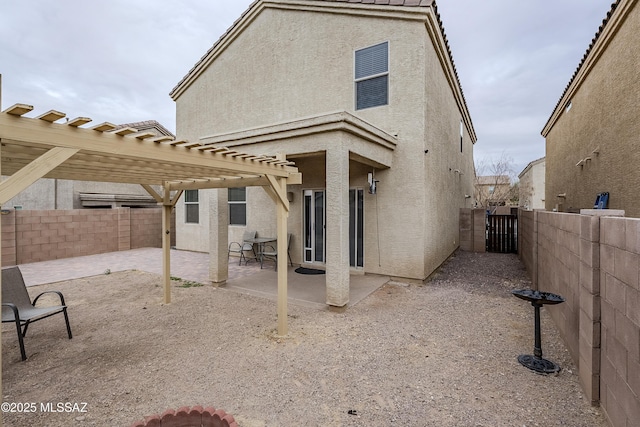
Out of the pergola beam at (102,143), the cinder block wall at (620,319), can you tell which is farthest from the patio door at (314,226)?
the cinder block wall at (620,319)

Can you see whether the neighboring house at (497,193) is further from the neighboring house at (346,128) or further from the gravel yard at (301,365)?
the gravel yard at (301,365)

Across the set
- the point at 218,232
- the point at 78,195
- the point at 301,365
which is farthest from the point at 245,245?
the point at 78,195

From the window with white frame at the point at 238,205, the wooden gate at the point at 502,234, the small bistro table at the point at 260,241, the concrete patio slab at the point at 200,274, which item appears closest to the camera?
the concrete patio slab at the point at 200,274

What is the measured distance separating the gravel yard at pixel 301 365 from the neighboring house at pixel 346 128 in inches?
55.2

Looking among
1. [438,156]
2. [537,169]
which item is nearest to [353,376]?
[438,156]

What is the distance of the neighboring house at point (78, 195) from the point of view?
15308 millimetres

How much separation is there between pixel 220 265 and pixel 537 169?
94.5ft

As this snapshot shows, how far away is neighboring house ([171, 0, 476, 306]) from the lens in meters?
5.89

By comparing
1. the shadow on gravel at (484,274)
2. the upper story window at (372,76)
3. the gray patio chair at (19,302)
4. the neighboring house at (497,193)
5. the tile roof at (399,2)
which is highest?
the tile roof at (399,2)

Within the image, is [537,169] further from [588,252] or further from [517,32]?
[588,252]

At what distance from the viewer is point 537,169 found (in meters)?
25.7

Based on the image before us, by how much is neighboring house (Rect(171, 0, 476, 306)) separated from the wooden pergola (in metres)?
1.29

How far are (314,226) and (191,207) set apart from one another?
256 inches

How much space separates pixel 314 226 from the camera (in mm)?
9102
